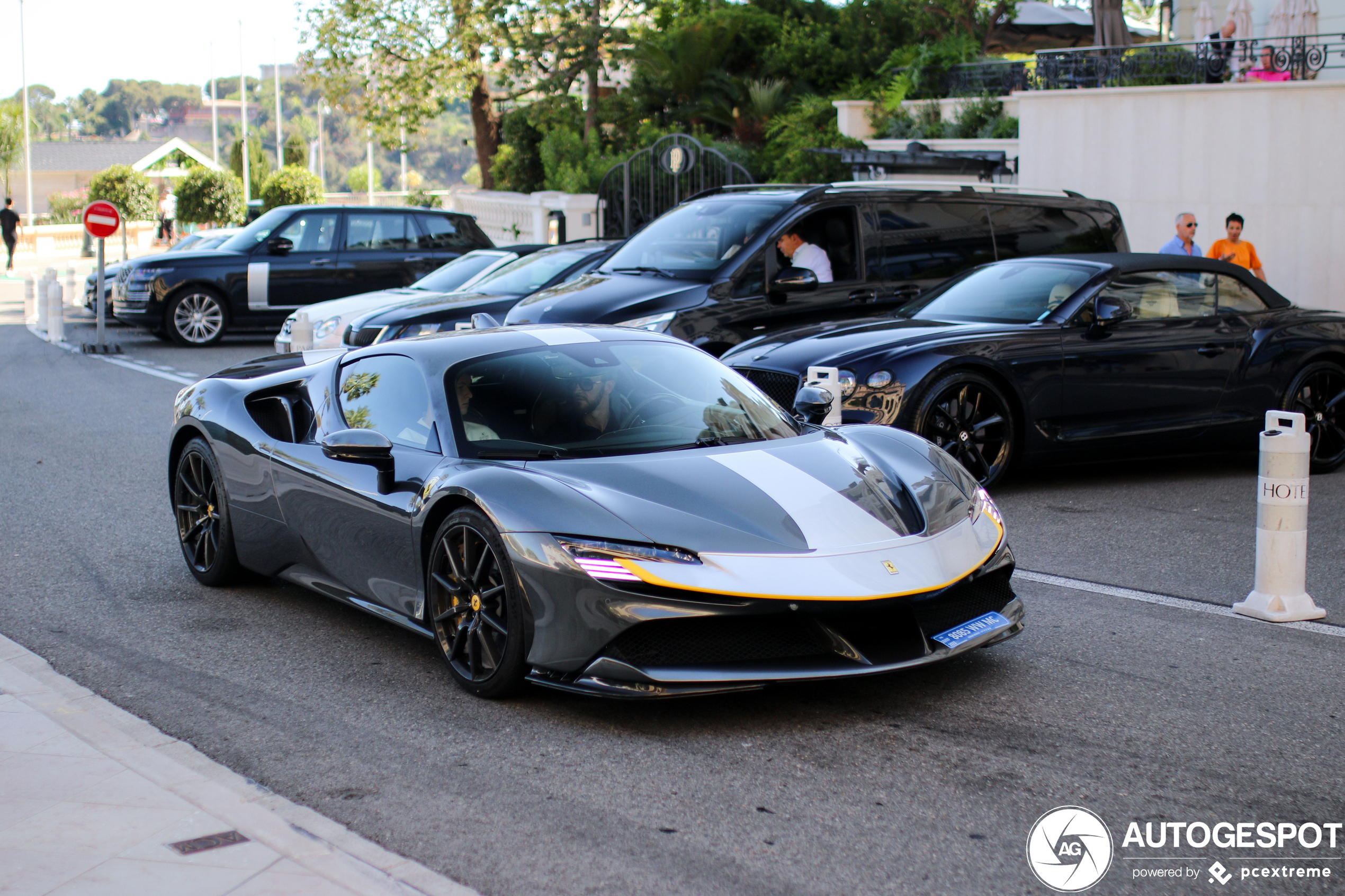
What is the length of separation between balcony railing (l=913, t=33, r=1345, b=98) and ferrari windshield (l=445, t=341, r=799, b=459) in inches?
545

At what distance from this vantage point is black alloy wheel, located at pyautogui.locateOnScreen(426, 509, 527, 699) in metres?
4.69

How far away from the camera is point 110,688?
5.20m

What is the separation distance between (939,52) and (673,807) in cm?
2319

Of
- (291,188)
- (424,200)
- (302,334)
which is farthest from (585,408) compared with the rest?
(291,188)

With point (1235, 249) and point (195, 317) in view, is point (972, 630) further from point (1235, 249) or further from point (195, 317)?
point (195, 317)

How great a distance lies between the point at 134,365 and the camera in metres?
17.2

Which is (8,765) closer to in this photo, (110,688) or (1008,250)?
(110,688)

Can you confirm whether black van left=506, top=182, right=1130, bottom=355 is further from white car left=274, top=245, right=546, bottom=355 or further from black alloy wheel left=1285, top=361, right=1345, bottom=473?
white car left=274, top=245, right=546, bottom=355

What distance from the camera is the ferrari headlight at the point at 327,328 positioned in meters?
14.2

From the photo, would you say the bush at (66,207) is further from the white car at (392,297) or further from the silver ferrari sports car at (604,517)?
the silver ferrari sports car at (604,517)

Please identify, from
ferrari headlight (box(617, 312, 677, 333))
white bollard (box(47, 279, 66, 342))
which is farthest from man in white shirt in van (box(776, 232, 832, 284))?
white bollard (box(47, 279, 66, 342))

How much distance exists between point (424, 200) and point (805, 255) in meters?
30.6

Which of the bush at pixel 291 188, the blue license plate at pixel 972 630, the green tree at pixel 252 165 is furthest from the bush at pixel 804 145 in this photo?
the green tree at pixel 252 165

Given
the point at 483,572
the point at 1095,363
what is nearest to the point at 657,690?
the point at 483,572
